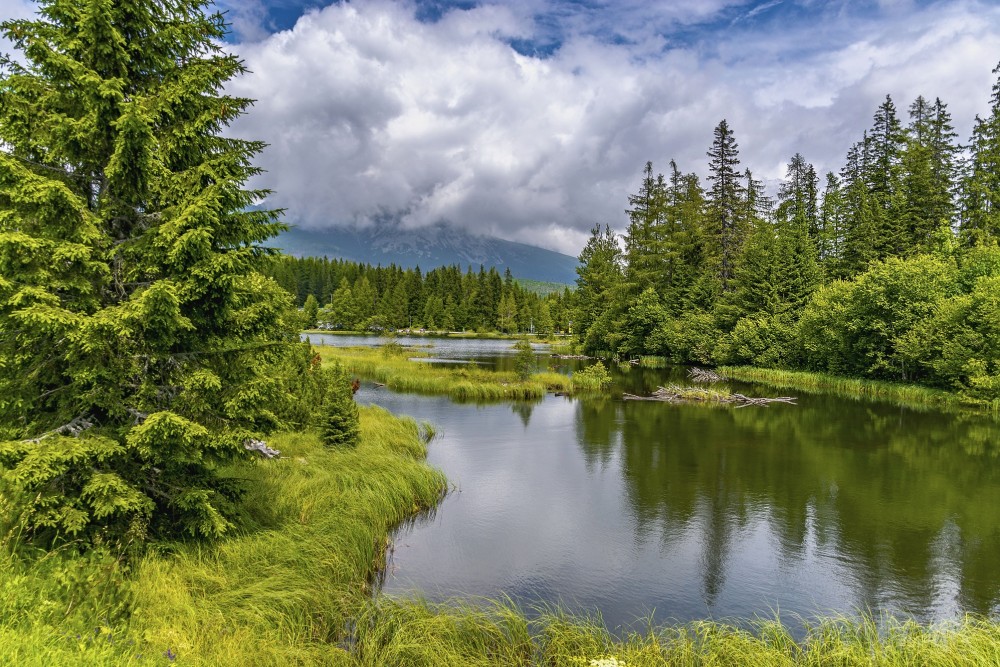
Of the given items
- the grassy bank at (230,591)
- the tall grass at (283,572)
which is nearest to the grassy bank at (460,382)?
the tall grass at (283,572)

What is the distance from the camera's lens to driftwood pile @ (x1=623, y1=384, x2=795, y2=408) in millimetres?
32969

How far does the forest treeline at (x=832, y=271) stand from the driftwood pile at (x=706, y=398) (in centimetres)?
1060

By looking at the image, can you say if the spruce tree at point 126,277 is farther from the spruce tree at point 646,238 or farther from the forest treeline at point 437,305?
the forest treeline at point 437,305

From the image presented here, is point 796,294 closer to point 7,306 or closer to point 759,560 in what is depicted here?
point 759,560

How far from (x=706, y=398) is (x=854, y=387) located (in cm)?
1414

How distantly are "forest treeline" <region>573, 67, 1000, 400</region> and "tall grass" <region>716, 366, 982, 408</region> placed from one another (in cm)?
134

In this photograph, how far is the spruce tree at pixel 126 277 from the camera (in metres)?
6.71

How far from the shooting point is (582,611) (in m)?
9.27

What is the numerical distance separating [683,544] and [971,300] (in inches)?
1331

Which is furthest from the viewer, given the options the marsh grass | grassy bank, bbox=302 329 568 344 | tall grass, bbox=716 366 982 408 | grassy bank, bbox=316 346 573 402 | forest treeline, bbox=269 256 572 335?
forest treeline, bbox=269 256 572 335

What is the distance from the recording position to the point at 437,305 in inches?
5000

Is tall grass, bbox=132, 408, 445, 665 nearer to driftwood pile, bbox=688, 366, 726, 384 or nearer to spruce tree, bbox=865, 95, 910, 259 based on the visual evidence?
driftwood pile, bbox=688, 366, 726, 384

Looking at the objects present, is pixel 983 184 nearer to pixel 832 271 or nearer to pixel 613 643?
pixel 832 271

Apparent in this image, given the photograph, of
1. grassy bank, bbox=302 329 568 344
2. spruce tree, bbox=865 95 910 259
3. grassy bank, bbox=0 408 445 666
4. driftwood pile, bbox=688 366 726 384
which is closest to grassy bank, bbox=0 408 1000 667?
grassy bank, bbox=0 408 445 666
